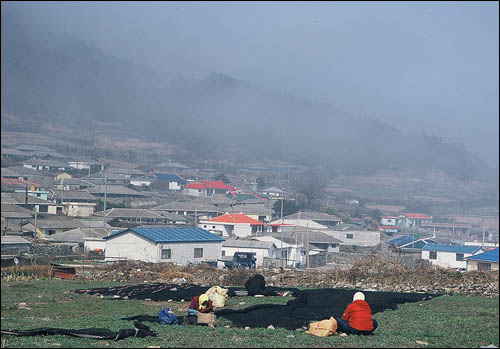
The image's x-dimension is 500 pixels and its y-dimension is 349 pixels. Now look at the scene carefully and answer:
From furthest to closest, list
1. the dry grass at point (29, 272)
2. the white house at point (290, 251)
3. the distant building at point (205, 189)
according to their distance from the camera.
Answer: the distant building at point (205, 189)
the white house at point (290, 251)
the dry grass at point (29, 272)

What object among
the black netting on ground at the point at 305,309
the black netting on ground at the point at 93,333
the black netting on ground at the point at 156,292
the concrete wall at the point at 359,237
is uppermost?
the black netting on ground at the point at 93,333

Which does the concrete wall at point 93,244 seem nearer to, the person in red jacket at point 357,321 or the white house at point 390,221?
the person in red jacket at point 357,321

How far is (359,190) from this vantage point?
291 ft

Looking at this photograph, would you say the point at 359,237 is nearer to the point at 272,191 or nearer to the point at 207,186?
the point at 207,186

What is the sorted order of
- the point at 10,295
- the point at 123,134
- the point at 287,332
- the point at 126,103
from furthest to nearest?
the point at 126,103 < the point at 123,134 < the point at 10,295 < the point at 287,332

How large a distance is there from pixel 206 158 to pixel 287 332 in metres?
102

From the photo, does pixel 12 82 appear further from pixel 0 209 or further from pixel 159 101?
pixel 0 209

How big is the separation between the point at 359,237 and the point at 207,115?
11044 cm

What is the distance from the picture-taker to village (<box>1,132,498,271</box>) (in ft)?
88.4

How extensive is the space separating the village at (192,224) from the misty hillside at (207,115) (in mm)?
32519

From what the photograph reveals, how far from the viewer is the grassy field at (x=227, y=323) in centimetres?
796

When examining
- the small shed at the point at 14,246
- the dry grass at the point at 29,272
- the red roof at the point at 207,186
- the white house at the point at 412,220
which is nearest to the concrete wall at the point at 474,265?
the dry grass at the point at 29,272

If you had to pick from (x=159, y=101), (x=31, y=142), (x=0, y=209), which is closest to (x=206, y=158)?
(x=31, y=142)

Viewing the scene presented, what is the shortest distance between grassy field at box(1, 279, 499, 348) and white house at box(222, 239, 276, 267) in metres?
15.4
